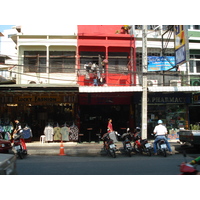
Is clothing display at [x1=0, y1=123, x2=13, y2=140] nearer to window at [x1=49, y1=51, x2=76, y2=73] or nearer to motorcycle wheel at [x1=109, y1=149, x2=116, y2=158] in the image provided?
window at [x1=49, y1=51, x2=76, y2=73]

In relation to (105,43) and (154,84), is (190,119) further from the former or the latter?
(105,43)

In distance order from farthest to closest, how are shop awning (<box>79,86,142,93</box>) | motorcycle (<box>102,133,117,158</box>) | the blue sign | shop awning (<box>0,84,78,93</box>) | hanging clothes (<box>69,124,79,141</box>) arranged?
hanging clothes (<box>69,124,79,141</box>) < the blue sign < shop awning (<box>79,86,142,93</box>) < shop awning (<box>0,84,78,93</box>) < motorcycle (<box>102,133,117,158</box>)

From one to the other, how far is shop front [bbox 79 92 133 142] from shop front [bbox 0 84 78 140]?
1.13m

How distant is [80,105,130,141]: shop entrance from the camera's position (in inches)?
659

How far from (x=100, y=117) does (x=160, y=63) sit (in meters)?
5.92

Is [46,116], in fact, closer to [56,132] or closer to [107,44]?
[56,132]

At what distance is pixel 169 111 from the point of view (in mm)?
16734

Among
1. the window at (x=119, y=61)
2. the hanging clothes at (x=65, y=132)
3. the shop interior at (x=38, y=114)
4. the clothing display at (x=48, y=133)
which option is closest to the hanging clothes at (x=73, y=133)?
the hanging clothes at (x=65, y=132)

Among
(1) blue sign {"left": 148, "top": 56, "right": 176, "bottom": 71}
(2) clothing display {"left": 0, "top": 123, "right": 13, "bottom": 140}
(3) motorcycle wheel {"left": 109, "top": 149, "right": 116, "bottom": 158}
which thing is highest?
(1) blue sign {"left": 148, "top": 56, "right": 176, "bottom": 71}

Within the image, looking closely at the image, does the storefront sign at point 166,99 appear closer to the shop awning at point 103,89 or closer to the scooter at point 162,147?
the shop awning at point 103,89

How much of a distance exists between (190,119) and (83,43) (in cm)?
1003

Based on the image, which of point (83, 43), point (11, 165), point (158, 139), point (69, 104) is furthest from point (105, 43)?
point (11, 165)

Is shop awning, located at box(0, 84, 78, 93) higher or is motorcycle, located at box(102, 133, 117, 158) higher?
shop awning, located at box(0, 84, 78, 93)

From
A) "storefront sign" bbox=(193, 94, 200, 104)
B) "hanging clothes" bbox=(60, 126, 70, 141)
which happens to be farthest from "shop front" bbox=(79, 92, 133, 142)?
"storefront sign" bbox=(193, 94, 200, 104)
